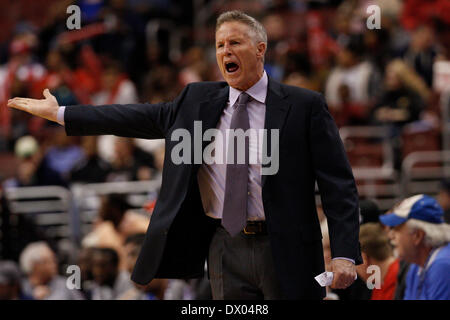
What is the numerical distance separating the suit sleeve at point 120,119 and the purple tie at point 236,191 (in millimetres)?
351

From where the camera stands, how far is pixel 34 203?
1063 cm

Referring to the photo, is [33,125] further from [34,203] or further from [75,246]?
[75,246]

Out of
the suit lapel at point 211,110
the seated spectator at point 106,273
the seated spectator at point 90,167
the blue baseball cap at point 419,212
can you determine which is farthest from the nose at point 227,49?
the seated spectator at point 90,167

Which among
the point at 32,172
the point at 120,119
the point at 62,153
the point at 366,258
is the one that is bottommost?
the point at 366,258

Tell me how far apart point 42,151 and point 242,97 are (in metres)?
6.93

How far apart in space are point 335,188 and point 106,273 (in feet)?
11.5

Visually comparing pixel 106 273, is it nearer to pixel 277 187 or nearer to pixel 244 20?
pixel 277 187

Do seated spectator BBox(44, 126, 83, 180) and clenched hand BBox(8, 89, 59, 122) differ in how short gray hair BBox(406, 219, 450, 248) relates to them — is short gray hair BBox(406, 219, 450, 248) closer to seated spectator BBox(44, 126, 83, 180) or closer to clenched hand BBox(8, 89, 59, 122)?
clenched hand BBox(8, 89, 59, 122)

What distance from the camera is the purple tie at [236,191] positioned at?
4336mm

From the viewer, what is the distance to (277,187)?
170 inches

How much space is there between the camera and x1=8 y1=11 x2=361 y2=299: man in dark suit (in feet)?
14.1

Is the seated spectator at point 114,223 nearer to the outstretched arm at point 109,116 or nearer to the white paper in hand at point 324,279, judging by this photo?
the outstretched arm at point 109,116

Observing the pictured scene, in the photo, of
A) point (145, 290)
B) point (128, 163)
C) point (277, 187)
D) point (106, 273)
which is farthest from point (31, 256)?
point (277, 187)

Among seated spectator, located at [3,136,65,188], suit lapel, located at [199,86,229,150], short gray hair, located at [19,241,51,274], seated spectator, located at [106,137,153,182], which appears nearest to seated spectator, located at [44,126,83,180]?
seated spectator, located at [3,136,65,188]
